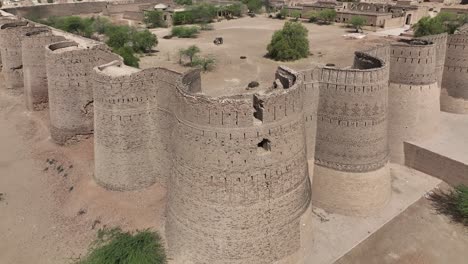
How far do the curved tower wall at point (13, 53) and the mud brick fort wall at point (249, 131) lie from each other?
14.0 ft

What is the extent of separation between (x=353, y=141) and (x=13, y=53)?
2599cm

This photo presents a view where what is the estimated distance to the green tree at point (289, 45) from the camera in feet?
124

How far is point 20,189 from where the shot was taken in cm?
2038

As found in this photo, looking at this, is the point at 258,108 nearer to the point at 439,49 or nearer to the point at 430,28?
the point at 439,49

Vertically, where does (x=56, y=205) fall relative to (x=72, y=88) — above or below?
below

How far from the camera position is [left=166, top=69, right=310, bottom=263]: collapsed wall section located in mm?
11836

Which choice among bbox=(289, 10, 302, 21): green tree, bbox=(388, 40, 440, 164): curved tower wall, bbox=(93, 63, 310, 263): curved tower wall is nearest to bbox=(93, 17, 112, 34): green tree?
bbox=(289, 10, 302, 21): green tree

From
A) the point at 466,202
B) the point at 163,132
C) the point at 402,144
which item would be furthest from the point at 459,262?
the point at 163,132

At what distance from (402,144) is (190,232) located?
42.5 feet

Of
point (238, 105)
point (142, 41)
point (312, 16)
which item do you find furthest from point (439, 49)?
point (312, 16)

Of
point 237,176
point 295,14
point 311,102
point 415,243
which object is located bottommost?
point 415,243

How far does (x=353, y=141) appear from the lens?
16719 millimetres

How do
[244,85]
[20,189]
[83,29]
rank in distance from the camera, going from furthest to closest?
[83,29] → [244,85] → [20,189]

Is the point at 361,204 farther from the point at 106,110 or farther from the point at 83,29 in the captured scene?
the point at 83,29
